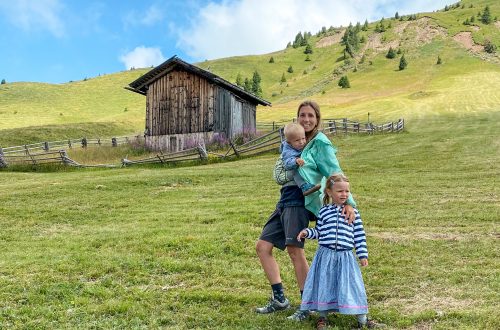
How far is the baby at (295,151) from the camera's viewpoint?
5289 millimetres

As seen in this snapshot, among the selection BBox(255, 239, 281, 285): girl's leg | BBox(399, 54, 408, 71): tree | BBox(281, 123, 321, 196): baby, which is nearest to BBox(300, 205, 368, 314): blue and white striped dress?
BBox(281, 123, 321, 196): baby

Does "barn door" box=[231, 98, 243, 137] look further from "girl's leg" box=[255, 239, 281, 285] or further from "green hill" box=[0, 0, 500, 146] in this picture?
"girl's leg" box=[255, 239, 281, 285]

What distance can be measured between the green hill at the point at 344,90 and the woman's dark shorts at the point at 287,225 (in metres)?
46.1

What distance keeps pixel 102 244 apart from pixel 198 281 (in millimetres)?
3057

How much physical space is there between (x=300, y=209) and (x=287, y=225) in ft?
0.77

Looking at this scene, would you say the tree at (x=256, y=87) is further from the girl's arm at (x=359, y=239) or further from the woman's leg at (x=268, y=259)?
the girl's arm at (x=359, y=239)

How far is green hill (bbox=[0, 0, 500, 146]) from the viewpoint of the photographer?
198ft

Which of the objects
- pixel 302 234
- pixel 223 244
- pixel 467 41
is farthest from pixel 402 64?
pixel 302 234

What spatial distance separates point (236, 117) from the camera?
106ft

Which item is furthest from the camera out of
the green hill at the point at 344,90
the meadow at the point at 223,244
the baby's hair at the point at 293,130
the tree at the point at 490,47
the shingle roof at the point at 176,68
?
the tree at the point at 490,47

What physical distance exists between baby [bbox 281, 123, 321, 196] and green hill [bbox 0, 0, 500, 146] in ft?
152

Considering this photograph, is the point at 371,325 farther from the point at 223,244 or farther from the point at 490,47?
the point at 490,47

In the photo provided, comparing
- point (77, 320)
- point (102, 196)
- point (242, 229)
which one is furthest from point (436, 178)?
point (77, 320)

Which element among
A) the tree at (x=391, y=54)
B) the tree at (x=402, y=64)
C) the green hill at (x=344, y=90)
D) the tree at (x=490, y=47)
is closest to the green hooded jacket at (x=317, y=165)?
the green hill at (x=344, y=90)
